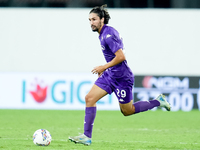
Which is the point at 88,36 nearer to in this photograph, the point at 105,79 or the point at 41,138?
the point at 105,79

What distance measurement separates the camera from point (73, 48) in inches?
697

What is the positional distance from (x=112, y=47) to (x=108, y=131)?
305cm

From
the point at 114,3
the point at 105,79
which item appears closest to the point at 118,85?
the point at 105,79

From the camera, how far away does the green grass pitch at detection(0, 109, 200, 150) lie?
661 cm

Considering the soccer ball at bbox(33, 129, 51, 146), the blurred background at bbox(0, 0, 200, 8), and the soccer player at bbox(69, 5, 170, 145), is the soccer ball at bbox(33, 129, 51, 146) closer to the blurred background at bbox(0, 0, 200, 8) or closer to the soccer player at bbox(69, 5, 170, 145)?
the soccer player at bbox(69, 5, 170, 145)

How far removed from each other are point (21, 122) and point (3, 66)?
7358mm

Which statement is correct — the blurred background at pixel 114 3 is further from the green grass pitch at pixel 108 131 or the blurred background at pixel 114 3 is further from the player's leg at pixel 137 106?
the player's leg at pixel 137 106

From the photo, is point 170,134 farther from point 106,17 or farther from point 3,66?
point 3,66

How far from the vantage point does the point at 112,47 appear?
624 centimetres

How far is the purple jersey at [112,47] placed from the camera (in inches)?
246

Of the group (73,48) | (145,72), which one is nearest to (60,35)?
(73,48)

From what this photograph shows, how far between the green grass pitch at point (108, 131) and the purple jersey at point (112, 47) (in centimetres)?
103

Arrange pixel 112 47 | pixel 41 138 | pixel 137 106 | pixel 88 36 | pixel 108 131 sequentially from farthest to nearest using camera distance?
pixel 88 36, pixel 108 131, pixel 137 106, pixel 41 138, pixel 112 47

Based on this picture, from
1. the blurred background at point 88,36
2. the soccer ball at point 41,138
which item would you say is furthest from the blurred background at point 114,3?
the soccer ball at point 41,138
